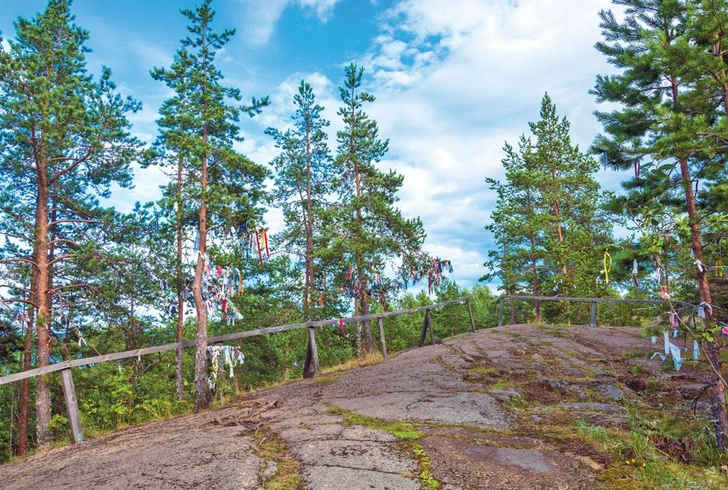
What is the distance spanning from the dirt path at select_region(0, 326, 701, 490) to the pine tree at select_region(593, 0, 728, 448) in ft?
4.39

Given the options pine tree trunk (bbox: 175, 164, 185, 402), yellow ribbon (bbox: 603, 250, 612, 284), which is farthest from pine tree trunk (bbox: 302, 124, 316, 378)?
yellow ribbon (bbox: 603, 250, 612, 284)

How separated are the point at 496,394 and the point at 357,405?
2.20m

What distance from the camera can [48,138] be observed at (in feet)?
37.8

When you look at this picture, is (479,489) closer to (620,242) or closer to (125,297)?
(620,242)

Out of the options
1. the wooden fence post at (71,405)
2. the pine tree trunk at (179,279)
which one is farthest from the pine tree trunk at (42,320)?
the wooden fence post at (71,405)

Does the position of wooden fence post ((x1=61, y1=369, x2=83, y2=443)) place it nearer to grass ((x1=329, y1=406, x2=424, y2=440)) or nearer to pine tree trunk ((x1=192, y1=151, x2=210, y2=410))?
pine tree trunk ((x1=192, y1=151, x2=210, y2=410))

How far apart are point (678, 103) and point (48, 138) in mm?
13595

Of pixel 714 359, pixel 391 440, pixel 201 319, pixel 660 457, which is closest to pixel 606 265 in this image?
pixel 714 359

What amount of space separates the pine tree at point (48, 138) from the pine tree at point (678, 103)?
1189 cm

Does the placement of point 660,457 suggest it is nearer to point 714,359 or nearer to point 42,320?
point 714,359

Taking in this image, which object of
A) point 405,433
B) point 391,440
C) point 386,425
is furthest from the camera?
point 386,425

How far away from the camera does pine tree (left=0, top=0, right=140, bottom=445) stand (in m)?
11.2

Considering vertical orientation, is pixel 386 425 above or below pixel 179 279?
below

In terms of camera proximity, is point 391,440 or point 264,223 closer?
point 391,440
